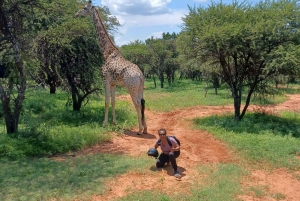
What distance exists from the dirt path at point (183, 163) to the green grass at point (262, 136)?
360 millimetres

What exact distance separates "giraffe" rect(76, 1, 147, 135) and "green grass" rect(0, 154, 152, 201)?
2.74 metres

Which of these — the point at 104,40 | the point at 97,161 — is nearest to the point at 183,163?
the point at 97,161

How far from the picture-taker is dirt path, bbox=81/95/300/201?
252 inches

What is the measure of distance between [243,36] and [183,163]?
19.4ft

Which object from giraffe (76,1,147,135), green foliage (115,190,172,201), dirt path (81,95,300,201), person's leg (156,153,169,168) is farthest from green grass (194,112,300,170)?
green foliage (115,190,172,201)

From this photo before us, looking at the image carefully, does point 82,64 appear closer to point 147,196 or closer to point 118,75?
point 118,75

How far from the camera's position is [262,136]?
10.2 m

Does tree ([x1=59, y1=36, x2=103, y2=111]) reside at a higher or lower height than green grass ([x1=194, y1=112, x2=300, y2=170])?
higher

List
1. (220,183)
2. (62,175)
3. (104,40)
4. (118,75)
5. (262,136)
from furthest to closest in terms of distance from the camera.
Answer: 1. (104,40)
2. (118,75)
3. (262,136)
4. (62,175)
5. (220,183)

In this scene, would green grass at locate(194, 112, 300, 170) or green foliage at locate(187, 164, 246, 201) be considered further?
green grass at locate(194, 112, 300, 170)

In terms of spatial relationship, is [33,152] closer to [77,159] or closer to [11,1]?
[77,159]

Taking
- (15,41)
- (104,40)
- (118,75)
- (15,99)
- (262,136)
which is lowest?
(262,136)

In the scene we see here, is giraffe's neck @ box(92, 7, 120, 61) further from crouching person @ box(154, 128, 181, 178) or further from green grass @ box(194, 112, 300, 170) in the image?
crouching person @ box(154, 128, 181, 178)

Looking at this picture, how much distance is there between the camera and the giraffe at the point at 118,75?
1069 cm
